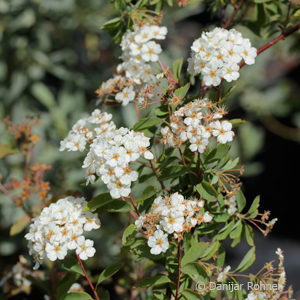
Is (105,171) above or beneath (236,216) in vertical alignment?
above

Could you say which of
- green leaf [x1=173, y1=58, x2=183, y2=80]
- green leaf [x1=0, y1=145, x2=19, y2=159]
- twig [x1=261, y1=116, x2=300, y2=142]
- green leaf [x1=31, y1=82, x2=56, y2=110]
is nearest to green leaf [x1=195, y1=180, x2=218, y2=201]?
green leaf [x1=173, y1=58, x2=183, y2=80]

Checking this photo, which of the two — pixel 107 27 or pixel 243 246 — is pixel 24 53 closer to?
pixel 107 27

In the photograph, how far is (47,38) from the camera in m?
2.15

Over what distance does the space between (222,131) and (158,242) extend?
219 millimetres

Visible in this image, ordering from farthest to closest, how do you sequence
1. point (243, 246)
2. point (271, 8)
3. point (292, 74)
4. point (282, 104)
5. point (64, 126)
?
1. point (292, 74)
2. point (282, 104)
3. point (243, 246)
4. point (64, 126)
5. point (271, 8)

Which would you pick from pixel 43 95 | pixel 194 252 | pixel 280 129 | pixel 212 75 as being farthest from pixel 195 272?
pixel 280 129

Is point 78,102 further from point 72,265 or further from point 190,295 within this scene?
point 190,295

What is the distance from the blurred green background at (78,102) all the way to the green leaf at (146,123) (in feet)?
2.30

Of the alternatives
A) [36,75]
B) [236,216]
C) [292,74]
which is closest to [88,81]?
[36,75]

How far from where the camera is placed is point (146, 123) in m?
0.76

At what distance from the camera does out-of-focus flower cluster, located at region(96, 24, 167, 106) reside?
82cm

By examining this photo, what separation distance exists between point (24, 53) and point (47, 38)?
15 cm

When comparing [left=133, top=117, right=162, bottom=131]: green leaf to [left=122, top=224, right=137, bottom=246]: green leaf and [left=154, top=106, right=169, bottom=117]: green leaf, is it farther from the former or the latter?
[left=122, top=224, right=137, bottom=246]: green leaf

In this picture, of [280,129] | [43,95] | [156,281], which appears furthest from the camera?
[280,129]
